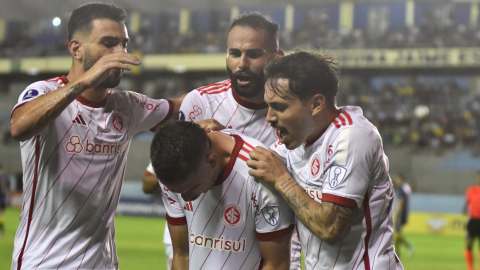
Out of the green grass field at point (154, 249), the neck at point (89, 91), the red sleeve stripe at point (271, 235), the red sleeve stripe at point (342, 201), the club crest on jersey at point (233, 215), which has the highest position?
the neck at point (89, 91)

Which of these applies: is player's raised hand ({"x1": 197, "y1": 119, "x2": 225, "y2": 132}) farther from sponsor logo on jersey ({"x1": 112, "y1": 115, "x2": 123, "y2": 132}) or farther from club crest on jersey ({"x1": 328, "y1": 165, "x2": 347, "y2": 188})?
club crest on jersey ({"x1": 328, "y1": 165, "x2": 347, "y2": 188})

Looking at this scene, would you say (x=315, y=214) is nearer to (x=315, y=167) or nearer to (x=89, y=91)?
(x=315, y=167)

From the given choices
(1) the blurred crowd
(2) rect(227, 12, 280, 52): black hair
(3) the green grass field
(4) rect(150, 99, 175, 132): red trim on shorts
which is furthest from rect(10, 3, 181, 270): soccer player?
(1) the blurred crowd

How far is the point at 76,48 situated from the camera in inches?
121

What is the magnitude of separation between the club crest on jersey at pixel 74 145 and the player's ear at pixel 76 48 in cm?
47

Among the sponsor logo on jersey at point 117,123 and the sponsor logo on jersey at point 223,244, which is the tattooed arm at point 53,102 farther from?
the sponsor logo on jersey at point 223,244

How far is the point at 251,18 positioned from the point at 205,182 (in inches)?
57.5

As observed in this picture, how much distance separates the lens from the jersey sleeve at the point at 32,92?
2711 mm

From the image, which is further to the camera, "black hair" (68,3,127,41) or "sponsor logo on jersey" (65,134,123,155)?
"black hair" (68,3,127,41)

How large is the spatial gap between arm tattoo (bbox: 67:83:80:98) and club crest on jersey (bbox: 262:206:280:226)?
3.47 feet

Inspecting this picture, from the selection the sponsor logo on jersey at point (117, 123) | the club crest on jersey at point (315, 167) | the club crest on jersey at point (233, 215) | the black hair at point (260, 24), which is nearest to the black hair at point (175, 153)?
the club crest on jersey at point (233, 215)

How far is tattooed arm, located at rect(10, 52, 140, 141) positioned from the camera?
2.54m

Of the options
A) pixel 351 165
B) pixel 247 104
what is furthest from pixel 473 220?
pixel 351 165

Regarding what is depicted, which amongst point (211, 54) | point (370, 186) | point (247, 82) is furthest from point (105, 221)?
point (211, 54)
